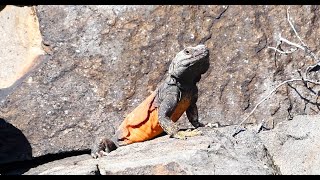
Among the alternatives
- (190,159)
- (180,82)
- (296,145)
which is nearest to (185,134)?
(180,82)

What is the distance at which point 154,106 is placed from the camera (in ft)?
23.0

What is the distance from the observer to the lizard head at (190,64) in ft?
21.6

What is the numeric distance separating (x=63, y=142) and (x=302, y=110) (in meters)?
2.45

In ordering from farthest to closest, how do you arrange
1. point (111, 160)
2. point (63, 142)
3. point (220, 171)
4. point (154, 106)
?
point (63, 142) < point (154, 106) < point (111, 160) < point (220, 171)

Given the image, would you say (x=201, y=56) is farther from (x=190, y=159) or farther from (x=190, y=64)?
(x=190, y=159)

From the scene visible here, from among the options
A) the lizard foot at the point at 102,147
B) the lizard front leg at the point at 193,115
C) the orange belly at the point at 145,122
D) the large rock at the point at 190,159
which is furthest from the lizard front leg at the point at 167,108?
the lizard foot at the point at 102,147

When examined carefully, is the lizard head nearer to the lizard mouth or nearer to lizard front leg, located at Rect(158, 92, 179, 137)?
the lizard mouth

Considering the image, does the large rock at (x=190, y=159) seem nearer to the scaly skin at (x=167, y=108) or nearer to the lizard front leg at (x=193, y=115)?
the scaly skin at (x=167, y=108)

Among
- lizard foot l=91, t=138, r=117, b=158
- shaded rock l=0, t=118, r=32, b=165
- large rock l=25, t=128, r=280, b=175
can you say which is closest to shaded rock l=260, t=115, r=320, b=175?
large rock l=25, t=128, r=280, b=175

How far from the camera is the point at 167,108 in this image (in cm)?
683

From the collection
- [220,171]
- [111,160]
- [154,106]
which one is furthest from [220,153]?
[154,106]

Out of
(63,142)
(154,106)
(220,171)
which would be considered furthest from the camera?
(63,142)

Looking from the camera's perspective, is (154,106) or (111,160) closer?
(111,160)

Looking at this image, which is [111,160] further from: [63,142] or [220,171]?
[63,142]
